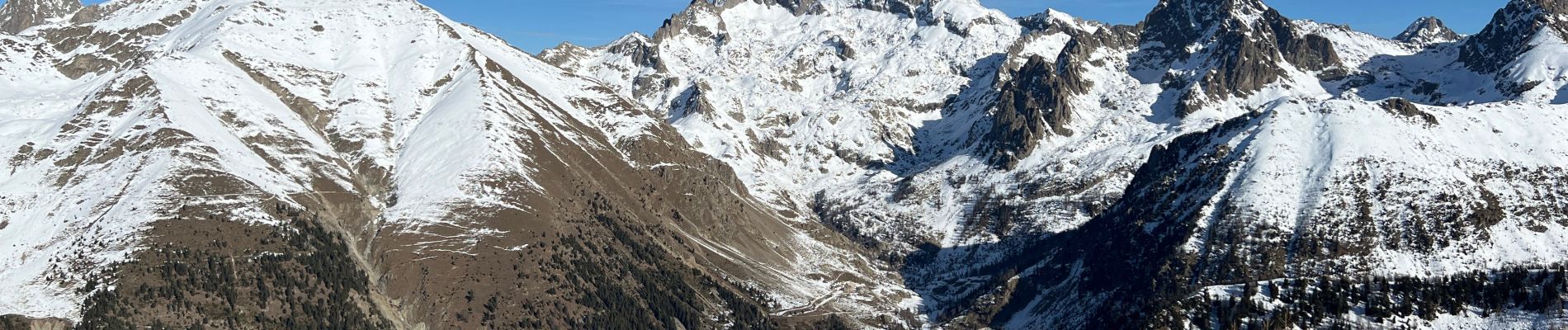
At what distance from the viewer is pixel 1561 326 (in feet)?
641

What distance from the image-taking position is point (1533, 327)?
200 meters

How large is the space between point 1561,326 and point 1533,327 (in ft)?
15.5
